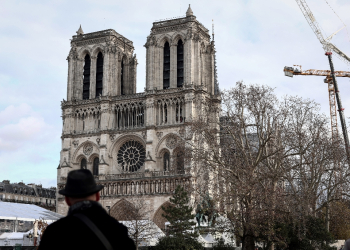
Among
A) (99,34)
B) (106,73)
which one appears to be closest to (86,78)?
(106,73)

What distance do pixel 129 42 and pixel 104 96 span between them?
9.25 metres

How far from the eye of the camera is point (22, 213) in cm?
3466

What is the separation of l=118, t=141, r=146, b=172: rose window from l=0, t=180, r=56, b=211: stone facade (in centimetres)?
2090

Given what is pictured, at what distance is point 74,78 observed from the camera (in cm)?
5747

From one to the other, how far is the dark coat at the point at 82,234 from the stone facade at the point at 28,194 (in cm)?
6572

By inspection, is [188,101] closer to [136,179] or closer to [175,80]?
[175,80]

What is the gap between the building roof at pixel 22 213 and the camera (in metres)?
32.4

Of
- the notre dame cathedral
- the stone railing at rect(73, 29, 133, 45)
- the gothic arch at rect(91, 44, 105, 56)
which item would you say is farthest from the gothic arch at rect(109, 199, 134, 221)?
the stone railing at rect(73, 29, 133, 45)

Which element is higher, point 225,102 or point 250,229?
point 225,102

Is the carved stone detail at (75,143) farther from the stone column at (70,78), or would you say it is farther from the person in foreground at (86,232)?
the person in foreground at (86,232)

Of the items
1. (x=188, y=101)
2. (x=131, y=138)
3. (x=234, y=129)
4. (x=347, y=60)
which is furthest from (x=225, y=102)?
(x=347, y=60)

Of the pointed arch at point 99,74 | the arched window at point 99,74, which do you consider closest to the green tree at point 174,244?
the pointed arch at point 99,74

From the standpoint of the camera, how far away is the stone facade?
221 feet

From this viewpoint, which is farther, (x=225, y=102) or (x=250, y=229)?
(x=225, y=102)
